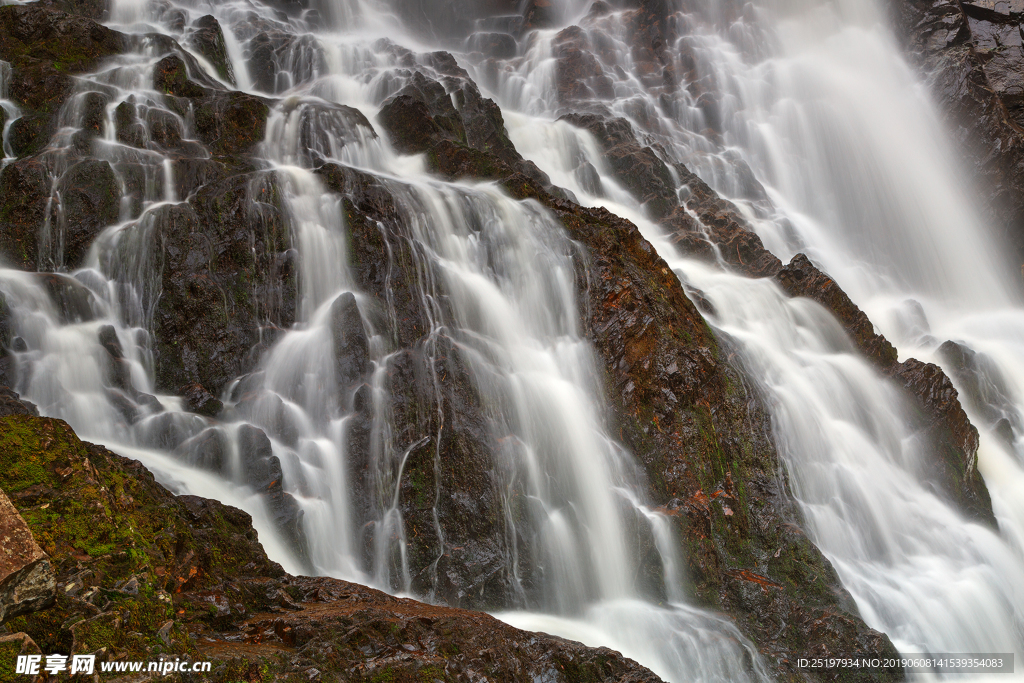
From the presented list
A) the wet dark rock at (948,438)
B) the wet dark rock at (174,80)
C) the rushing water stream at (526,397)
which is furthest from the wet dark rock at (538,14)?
the wet dark rock at (948,438)

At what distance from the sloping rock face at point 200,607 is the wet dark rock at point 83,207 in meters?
5.26

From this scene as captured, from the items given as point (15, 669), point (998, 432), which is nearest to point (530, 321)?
point (15, 669)

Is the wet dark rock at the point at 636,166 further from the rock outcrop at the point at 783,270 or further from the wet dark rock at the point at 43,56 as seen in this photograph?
the wet dark rock at the point at 43,56

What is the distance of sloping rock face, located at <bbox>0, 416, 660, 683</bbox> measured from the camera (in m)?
3.47

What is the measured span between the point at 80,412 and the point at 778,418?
9097 mm

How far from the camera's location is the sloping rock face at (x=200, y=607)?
137 inches

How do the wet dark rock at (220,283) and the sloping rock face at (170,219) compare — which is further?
the sloping rock face at (170,219)

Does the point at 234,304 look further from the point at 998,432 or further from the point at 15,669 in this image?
the point at 998,432

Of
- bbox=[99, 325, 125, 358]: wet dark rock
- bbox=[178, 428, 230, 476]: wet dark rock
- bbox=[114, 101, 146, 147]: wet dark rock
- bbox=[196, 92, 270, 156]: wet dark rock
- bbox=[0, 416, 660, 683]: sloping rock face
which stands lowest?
bbox=[0, 416, 660, 683]: sloping rock face

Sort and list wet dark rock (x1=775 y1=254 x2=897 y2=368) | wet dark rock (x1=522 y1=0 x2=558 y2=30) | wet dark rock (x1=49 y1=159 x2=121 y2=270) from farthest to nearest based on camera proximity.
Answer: wet dark rock (x1=522 y1=0 x2=558 y2=30) → wet dark rock (x1=775 y1=254 x2=897 y2=368) → wet dark rock (x1=49 y1=159 x2=121 y2=270)

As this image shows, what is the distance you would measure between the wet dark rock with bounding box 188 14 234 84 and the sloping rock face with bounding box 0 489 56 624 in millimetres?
16269

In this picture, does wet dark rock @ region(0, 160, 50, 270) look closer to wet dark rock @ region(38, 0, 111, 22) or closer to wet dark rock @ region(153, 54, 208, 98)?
wet dark rock @ region(153, 54, 208, 98)

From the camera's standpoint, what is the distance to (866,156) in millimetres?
23703

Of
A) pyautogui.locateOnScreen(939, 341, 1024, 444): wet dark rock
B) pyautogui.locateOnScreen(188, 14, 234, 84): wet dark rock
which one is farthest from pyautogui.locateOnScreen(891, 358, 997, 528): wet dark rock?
pyautogui.locateOnScreen(188, 14, 234, 84): wet dark rock
